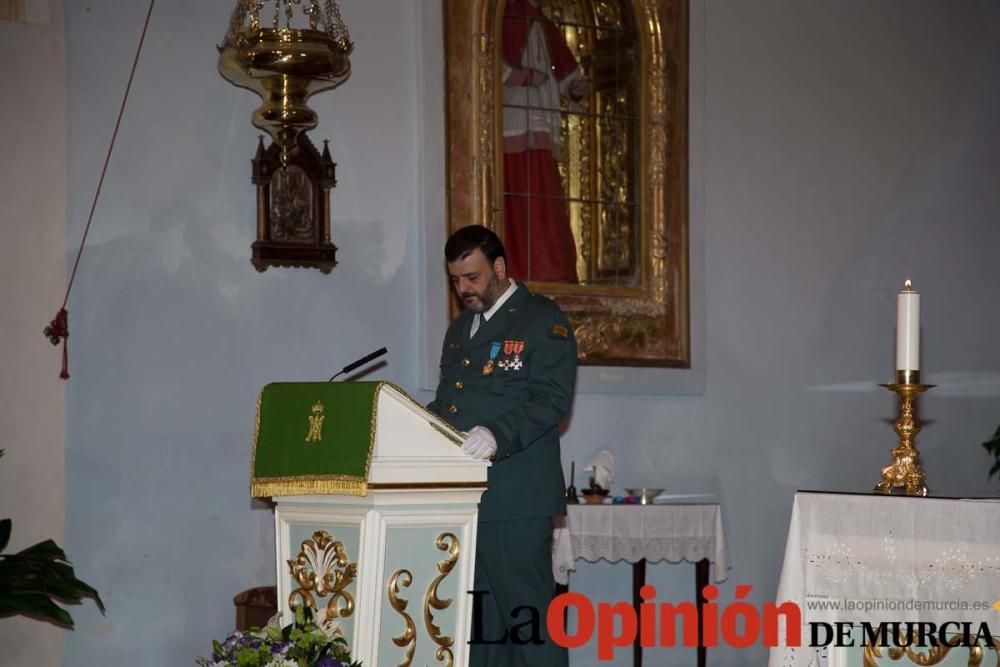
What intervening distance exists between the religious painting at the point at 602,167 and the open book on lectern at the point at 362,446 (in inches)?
107

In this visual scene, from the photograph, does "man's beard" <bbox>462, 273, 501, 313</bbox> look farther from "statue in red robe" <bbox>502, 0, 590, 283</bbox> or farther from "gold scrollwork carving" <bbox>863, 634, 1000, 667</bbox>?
"statue in red robe" <bbox>502, 0, 590, 283</bbox>

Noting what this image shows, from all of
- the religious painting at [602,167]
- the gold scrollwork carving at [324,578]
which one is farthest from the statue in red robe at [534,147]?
Answer: the gold scrollwork carving at [324,578]

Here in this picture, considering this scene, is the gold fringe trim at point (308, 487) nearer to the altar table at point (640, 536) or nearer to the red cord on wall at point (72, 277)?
the red cord on wall at point (72, 277)

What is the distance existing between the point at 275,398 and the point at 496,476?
0.73m

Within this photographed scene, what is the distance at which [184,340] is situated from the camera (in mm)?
5566

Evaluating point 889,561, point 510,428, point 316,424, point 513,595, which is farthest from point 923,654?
point 316,424

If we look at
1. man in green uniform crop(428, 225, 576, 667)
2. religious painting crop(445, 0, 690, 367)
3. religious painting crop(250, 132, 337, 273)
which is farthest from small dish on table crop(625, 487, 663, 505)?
man in green uniform crop(428, 225, 576, 667)

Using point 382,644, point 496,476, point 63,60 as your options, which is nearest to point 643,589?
point 496,476

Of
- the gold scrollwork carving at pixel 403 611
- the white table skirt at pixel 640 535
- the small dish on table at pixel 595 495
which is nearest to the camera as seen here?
the gold scrollwork carving at pixel 403 611

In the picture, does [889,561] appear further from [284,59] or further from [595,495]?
[284,59]

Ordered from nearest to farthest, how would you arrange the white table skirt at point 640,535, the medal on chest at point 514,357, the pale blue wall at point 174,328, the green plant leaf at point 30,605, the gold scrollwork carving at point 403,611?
1. the gold scrollwork carving at point 403,611
2. the medal on chest at point 514,357
3. the green plant leaf at point 30,605
4. the pale blue wall at point 174,328
5. the white table skirt at point 640,535

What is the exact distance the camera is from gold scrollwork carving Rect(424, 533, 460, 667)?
3781mm

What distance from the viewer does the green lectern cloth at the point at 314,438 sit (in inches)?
144

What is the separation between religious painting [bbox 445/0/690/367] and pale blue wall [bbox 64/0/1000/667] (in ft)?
0.68
